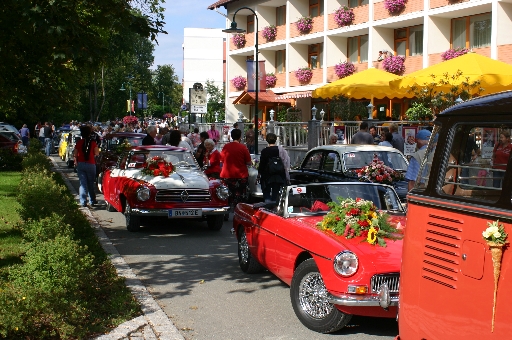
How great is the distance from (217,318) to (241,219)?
2173 mm

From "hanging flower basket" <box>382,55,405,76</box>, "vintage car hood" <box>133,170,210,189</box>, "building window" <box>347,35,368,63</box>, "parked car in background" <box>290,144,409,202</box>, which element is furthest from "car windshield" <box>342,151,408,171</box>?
"building window" <box>347,35,368,63</box>

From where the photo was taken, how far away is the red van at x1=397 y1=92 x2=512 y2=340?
3.82 m

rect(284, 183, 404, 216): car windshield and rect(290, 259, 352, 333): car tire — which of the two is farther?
rect(284, 183, 404, 216): car windshield

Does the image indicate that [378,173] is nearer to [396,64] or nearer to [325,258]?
[325,258]

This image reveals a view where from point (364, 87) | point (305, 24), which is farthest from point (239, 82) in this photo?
point (364, 87)

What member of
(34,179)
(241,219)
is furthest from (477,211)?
(34,179)

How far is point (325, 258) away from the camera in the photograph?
20.5 feet

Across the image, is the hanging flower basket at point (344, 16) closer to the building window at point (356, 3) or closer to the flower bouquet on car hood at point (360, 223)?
the building window at point (356, 3)

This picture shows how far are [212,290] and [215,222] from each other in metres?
4.73

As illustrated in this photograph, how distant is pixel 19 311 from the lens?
18.0ft

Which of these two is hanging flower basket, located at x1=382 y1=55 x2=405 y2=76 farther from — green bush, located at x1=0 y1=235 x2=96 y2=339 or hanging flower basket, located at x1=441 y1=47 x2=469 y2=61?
green bush, located at x1=0 y1=235 x2=96 y2=339

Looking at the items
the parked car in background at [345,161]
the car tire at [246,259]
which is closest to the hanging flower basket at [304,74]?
the parked car in background at [345,161]

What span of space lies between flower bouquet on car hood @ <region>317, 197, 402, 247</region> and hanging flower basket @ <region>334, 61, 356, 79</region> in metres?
27.7

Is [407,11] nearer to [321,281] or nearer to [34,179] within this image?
[34,179]
